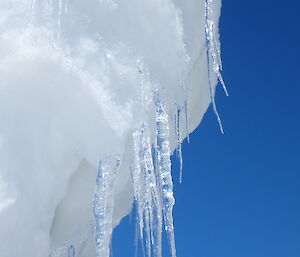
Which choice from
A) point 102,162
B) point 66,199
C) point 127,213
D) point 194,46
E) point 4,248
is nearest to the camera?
point 4,248

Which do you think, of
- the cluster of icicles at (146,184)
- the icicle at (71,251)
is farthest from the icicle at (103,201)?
the icicle at (71,251)

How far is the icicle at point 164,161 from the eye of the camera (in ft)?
11.2

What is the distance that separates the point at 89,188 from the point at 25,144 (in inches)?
34.1

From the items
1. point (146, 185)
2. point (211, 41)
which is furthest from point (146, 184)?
point (211, 41)

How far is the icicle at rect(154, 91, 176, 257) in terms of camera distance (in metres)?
3.42

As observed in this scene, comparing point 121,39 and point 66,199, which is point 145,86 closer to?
point 121,39

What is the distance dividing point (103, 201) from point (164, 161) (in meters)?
0.52

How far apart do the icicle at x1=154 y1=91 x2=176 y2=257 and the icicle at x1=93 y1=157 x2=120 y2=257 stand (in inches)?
14.1

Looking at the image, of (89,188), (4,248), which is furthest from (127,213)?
(4,248)

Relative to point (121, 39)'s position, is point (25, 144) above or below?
below

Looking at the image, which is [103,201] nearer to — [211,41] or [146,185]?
[146,185]

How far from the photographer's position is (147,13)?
11.2ft

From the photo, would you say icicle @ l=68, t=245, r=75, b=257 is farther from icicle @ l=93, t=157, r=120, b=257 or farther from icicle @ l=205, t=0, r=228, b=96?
icicle @ l=205, t=0, r=228, b=96

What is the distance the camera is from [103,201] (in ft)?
10.5
